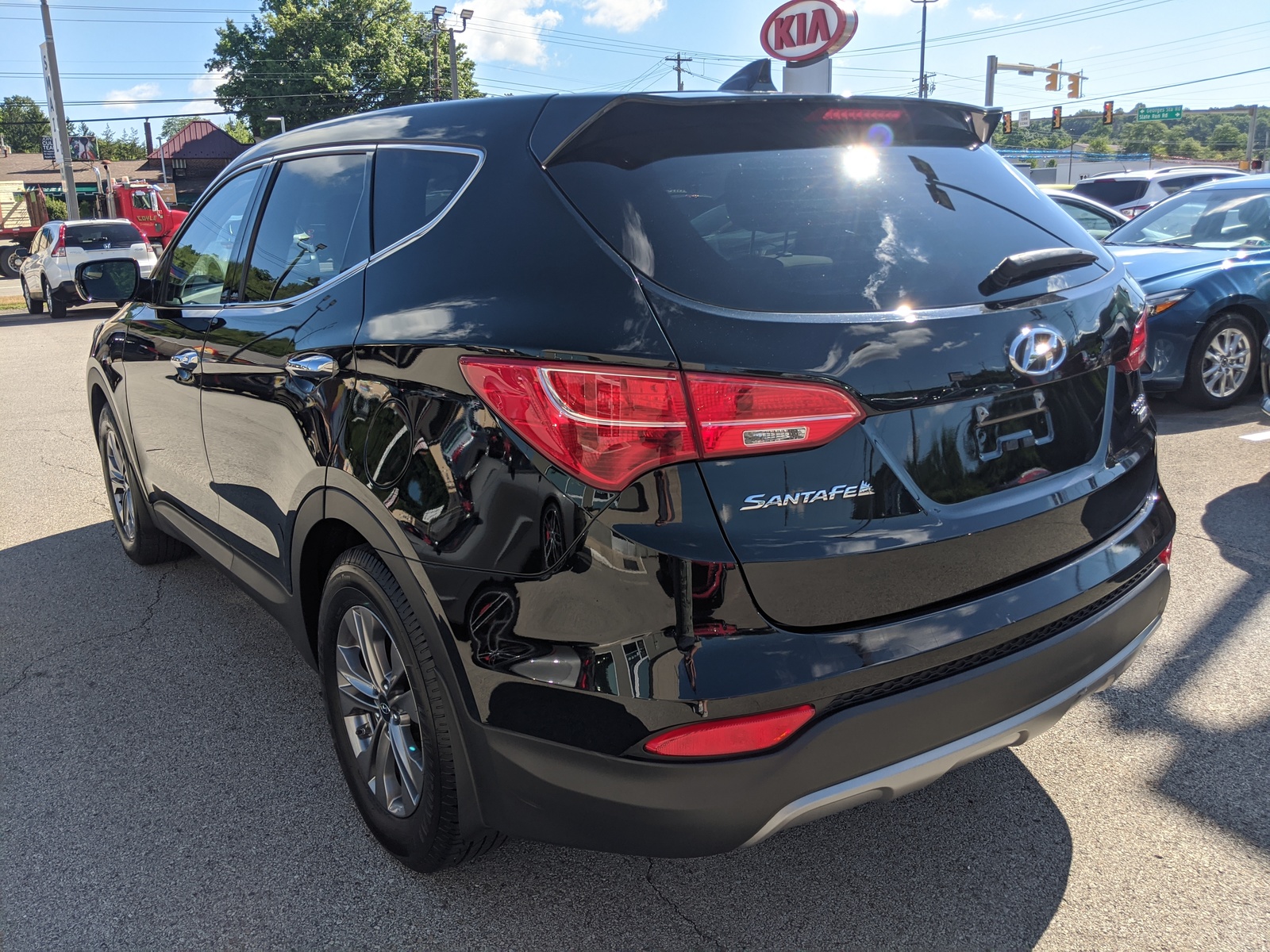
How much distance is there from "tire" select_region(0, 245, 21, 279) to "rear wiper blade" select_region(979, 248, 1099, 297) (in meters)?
34.9

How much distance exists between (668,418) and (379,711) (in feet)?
4.00

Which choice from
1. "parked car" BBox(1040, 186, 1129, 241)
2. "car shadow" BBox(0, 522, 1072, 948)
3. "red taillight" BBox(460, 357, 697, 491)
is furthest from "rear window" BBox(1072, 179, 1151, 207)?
"red taillight" BBox(460, 357, 697, 491)

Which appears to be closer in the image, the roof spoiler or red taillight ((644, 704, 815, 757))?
red taillight ((644, 704, 815, 757))

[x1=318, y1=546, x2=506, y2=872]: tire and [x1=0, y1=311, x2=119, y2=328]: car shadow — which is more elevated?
[x1=318, y1=546, x2=506, y2=872]: tire

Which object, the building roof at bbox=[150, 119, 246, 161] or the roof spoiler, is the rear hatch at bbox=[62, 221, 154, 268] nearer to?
the roof spoiler

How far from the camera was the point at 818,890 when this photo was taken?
2.35 meters

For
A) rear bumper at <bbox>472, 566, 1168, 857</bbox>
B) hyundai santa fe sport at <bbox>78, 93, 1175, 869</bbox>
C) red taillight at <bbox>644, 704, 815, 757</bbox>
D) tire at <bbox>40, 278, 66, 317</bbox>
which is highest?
hyundai santa fe sport at <bbox>78, 93, 1175, 869</bbox>

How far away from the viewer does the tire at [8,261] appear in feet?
101

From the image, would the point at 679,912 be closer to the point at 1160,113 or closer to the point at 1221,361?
the point at 1221,361

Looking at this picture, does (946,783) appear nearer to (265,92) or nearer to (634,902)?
(634,902)

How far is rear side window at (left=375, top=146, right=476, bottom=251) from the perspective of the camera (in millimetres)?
2277

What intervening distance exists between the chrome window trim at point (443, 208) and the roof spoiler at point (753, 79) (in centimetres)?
65

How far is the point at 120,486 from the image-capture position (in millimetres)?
4727

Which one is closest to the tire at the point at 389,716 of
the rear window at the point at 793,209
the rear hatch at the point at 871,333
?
the rear hatch at the point at 871,333
